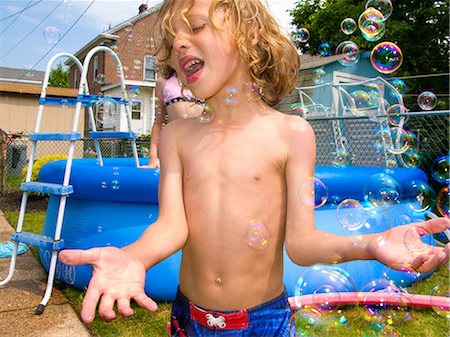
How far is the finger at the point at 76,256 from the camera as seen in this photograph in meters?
1.02

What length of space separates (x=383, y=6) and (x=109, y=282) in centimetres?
293

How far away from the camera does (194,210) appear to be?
1.59 metres

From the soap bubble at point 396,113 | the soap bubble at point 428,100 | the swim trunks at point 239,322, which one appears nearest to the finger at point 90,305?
the swim trunks at point 239,322

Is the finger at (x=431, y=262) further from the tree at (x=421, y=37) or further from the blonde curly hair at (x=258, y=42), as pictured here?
the tree at (x=421, y=37)

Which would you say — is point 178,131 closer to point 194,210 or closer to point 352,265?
point 194,210

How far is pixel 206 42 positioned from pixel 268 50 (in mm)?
329

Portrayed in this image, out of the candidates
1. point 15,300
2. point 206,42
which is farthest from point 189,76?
point 15,300

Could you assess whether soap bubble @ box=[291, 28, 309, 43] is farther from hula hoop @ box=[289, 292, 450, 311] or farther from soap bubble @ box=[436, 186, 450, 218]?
hula hoop @ box=[289, 292, 450, 311]

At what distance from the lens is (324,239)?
4.41 feet

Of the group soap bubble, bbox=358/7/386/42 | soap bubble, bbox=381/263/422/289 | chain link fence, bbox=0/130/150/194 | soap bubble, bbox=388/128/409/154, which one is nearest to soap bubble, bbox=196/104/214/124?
soap bubble, bbox=358/7/386/42

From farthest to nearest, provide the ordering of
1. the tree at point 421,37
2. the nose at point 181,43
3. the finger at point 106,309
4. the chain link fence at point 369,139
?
the tree at point 421,37, the chain link fence at point 369,139, the nose at point 181,43, the finger at point 106,309

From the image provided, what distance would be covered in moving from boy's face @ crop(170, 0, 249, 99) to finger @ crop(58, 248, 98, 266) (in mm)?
703

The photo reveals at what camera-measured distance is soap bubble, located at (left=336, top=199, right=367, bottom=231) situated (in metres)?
1.95

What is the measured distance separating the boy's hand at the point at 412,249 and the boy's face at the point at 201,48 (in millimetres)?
774
